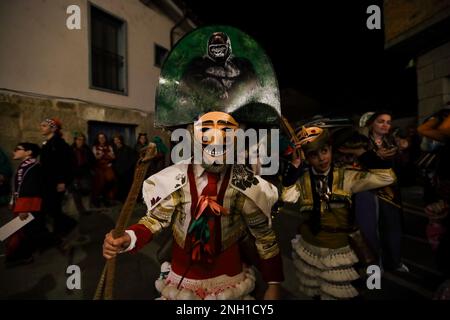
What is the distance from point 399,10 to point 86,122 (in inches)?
302

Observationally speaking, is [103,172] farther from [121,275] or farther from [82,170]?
[121,275]

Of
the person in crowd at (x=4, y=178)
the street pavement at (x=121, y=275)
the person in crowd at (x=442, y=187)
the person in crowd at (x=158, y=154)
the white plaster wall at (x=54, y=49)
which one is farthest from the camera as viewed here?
the white plaster wall at (x=54, y=49)

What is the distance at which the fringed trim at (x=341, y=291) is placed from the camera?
1800 millimetres

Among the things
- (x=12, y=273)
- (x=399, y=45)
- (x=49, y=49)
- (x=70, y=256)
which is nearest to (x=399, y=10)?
(x=399, y=45)

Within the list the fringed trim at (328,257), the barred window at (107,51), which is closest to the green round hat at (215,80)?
the fringed trim at (328,257)

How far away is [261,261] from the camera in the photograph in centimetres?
144

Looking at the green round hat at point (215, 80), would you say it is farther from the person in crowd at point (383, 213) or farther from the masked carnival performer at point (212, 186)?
the person in crowd at point (383, 213)

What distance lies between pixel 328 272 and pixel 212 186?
1171 mm

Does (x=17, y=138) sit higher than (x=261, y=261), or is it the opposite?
(x=17, y=138)

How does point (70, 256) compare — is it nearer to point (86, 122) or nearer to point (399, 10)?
point (86, 122)

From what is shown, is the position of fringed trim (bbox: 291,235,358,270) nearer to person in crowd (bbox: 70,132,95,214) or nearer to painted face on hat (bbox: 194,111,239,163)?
painted face on hat (bbox: 194,111,239,163)

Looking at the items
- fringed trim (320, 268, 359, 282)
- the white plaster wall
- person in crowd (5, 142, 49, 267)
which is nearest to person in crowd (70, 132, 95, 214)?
the white plaster wall

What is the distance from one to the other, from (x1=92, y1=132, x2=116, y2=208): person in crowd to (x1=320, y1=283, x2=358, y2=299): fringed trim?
5.40 metres

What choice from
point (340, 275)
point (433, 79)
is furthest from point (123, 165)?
point (433, 79)
